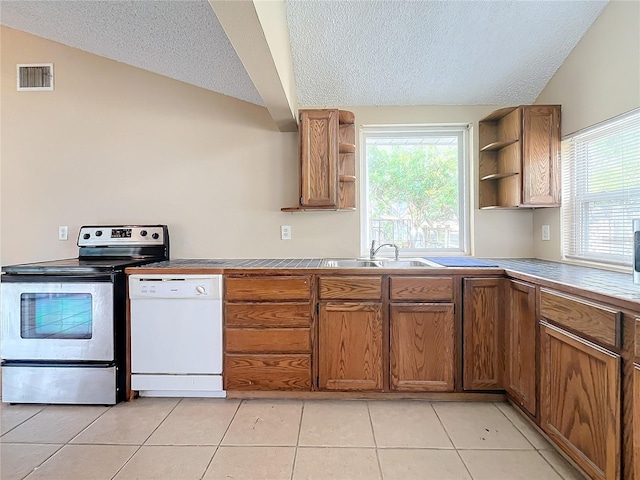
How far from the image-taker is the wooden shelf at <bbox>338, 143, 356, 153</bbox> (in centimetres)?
264

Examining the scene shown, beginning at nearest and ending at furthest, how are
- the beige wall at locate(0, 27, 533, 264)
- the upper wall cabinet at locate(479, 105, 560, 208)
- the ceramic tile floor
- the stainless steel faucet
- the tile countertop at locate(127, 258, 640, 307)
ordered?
1. the tile countertop at locate(127, 258, 640, 307)
2. the ceramic tile floor
3. the upper wall cabinet at locate(479, 105, 560, 208)
4. the stainless steel faucet
5. the beige wall at locate(0, 27, 533, 264)

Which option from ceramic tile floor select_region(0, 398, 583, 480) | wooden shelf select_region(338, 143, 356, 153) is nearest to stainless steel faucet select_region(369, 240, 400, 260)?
wooden shelf select_region(338, 143, 356, 153)

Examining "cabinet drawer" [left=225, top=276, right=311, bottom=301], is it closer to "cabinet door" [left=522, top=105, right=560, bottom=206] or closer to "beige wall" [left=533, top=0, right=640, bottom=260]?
"cabinet door" [left=522, top=105, right=560, bottom=206]

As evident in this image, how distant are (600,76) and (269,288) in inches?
95.3

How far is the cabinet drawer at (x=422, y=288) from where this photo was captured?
221 cm

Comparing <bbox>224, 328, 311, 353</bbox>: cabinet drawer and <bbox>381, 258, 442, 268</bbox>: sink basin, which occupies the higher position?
<bbox>381, 258, 442, 268</bbox>: sink basin

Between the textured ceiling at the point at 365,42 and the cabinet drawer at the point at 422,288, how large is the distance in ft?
4.88

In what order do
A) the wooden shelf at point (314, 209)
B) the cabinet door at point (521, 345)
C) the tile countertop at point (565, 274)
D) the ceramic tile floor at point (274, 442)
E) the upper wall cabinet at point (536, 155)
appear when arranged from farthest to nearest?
the wooden shelf at point (314, 209) → the upper wall cabinet at point (536, 155) → the cabinet door at point (521, 345) → the ceramic tile floor at point (274, 442) → the tile countertop at point (565, 274)

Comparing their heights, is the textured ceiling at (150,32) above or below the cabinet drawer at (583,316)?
above

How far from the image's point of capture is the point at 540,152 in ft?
7.97

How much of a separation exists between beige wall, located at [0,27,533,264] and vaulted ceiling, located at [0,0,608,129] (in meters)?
0.21

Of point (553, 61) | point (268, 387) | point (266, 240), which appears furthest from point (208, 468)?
point (553, 61)

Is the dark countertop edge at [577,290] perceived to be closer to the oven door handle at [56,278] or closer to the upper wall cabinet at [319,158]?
the upper wall cabinet at [319,158]

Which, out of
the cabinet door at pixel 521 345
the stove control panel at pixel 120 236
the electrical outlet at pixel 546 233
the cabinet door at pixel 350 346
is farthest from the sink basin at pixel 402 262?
the stove control panel at pixel 120 236
